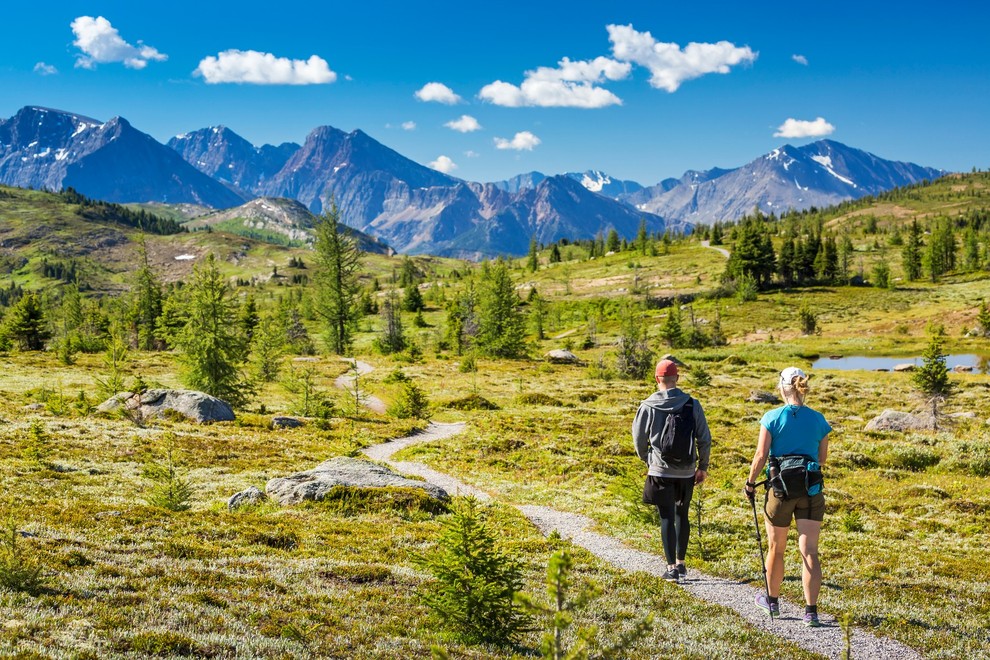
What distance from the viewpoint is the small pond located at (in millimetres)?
70856

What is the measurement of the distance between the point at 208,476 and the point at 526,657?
58.6 feet

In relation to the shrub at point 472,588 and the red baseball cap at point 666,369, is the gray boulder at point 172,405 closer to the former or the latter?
the shrub at point 472,588

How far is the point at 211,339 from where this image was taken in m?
39.0

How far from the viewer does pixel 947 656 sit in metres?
9.23

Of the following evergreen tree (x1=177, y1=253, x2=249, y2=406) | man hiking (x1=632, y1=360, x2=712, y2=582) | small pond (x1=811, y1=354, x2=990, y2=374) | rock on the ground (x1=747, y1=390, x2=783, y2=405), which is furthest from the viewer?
small pond (x1=811, y1=354, x2=990, y2=374)

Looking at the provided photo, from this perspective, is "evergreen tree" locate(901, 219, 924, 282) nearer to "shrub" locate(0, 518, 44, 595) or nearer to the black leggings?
the black leggings

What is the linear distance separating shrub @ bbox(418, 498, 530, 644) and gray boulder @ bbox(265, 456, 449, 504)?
10704 millimetres

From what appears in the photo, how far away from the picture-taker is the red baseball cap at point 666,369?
10367 millimetres

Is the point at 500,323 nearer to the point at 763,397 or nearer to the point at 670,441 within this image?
the point at 763,397

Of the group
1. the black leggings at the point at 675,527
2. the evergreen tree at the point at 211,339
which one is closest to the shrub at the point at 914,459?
the black leggings at the point at 675,527

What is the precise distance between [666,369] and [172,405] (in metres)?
33.5

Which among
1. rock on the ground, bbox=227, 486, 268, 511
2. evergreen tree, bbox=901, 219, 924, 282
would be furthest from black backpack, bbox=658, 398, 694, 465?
evergreen tree, bbox=901, 219, 924, 282

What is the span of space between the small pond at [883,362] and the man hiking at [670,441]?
7026 centimetres

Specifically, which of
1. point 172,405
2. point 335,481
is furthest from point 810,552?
point 172,405
